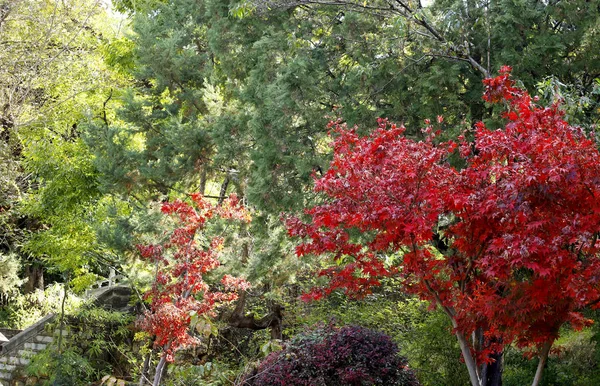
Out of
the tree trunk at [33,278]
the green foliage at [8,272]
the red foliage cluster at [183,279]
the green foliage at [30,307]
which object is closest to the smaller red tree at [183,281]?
the red foliage cluster at [183,279]

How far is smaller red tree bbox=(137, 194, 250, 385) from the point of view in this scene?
802 cm

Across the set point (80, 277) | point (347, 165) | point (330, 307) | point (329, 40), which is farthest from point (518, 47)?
point (80, 277)

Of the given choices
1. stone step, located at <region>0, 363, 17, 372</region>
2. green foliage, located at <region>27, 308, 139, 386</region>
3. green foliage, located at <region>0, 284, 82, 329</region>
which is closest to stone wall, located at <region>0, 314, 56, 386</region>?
stone step, located at <region>0, 363, 17, 372</region>

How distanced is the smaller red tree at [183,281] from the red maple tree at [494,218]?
2.80 meters

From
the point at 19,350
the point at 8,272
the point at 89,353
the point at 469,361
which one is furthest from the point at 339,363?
the point at 8,272

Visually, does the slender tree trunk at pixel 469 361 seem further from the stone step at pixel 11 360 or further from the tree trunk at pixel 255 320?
the stone step at pixel 11 360

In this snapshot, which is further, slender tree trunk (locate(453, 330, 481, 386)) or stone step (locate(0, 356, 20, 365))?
stone step (locate(0, 356, 20, 365))

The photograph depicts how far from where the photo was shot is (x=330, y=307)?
37.2 feet

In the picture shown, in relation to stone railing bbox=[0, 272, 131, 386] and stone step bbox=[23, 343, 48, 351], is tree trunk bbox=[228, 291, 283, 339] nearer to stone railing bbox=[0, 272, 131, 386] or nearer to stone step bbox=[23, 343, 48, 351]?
stone railing bbox=[0, 272, 131, 386]

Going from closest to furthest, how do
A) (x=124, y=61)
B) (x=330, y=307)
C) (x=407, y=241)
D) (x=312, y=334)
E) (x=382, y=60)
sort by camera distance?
Answer: (x=407, y=241), (x=312, y=334), (x=382, y=60), (x=330, y=307), (x=124, y=61)

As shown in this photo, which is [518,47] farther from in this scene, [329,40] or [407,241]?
[407,241]

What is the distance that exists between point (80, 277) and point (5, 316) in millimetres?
4138

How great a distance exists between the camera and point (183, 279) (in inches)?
338

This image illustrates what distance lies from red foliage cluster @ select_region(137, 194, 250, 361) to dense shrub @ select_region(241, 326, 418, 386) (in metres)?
Answer: 1.19
